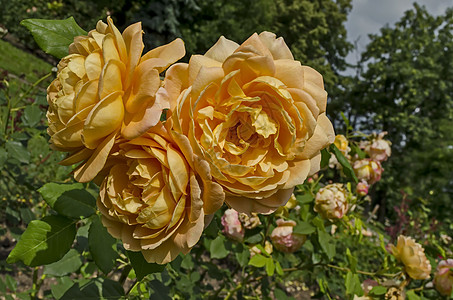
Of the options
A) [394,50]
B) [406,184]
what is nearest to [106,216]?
[406,184]

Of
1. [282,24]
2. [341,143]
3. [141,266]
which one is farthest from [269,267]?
[282,24]


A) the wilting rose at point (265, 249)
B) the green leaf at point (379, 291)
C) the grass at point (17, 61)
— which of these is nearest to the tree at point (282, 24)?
the grass at point (17, 61)

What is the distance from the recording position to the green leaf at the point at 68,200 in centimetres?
60

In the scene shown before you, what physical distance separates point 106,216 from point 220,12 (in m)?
12.3

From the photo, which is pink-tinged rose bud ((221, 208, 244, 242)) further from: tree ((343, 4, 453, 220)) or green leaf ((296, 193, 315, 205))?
tree ((343, 4, 453, 220))

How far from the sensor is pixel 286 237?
41.5 inches

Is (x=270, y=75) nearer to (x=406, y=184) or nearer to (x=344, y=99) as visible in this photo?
(x=406, y=184)

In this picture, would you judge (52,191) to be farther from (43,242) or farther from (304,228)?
(304,228)

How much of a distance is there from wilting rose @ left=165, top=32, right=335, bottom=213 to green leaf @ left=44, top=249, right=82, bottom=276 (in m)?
0.62

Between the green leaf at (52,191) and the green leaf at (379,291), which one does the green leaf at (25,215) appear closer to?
the green leaf at (52,191)

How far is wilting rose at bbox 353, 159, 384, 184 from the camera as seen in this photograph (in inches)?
50.5

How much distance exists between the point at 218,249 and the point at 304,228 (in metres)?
0.30

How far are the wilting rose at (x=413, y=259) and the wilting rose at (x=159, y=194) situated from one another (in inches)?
33.8

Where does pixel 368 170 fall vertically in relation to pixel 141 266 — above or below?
below
